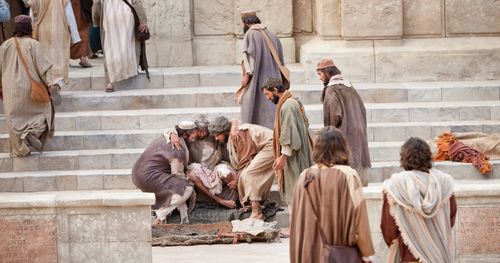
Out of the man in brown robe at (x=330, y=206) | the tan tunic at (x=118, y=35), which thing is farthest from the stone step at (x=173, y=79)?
the man in brown robe at (x=330, y=206)

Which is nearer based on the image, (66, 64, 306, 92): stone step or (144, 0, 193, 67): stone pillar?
(66, 64, 306, 92): stone step

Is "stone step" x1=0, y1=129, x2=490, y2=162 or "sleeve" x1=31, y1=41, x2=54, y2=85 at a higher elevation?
"sleeve" x1=31, y1=41, x2=54, y2=85

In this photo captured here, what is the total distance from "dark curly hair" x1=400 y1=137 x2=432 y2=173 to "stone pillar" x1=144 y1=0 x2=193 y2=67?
875 cm

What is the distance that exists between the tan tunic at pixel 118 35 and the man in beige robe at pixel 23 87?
4.34 feet

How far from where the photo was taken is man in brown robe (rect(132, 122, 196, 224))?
50.6ft

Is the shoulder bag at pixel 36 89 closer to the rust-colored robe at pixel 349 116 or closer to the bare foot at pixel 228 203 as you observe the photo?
the bare foot at pixel 228 203

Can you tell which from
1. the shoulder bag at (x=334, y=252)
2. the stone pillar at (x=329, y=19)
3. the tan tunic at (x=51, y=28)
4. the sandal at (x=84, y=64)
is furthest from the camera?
the sandal at (x=84, y=64)

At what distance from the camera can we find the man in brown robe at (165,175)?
50.6 ft

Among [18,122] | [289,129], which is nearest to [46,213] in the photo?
[289,129]

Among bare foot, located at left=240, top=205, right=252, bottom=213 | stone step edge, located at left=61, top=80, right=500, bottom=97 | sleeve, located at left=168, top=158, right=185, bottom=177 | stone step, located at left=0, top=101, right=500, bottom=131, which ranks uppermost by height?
stone step edge, located at left=61, top=80, right=500, bottom=97

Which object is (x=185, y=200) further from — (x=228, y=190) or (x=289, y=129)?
(x=289, y=129)

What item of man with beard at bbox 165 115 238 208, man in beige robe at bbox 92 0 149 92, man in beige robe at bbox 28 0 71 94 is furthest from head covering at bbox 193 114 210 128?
man in beige robe at bbox 28 0 71 94

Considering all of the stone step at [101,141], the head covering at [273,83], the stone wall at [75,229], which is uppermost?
the head covering at [273,83]

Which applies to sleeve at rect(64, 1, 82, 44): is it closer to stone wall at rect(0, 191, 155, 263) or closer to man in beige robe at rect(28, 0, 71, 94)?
man in beige robe at rect(28, 0, 71, 94)
